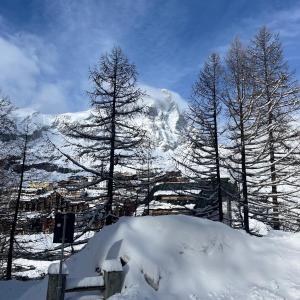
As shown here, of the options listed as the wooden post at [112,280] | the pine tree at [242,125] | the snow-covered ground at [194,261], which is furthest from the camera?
the pine tree at [242,125]

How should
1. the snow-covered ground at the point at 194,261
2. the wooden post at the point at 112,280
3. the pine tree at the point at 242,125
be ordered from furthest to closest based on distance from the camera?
the pine tree at the point at 242,125
the snow-covered ground at the point at 194,261
the wooden post at the point at 112,280

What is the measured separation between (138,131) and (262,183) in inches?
246

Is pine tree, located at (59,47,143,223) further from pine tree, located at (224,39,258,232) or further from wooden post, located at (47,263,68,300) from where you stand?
wooden post, located at (47,263,68,300)

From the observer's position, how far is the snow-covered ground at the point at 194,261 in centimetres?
831

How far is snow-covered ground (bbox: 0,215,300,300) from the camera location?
8.31 m

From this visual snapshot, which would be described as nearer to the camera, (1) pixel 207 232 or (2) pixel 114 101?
(1) pixel 207 232

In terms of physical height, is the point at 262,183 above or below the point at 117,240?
above

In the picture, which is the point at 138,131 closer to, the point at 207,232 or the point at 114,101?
the point at 114,101

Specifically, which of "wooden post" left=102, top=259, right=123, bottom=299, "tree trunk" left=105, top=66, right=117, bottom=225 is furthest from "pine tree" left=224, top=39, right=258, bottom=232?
"wooden post" left=102, top=259, right=123, bottom=299

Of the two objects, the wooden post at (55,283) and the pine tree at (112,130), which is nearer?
the wooden post at (55,283)

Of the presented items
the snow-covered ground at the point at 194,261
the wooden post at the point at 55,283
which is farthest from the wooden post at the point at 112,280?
the wooden post at the point at 55,283

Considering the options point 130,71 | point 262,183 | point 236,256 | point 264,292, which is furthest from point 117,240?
point 130,71

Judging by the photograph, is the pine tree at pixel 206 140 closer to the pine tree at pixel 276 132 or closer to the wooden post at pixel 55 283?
the pine tree at pixel 276 132

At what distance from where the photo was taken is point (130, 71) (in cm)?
1998
